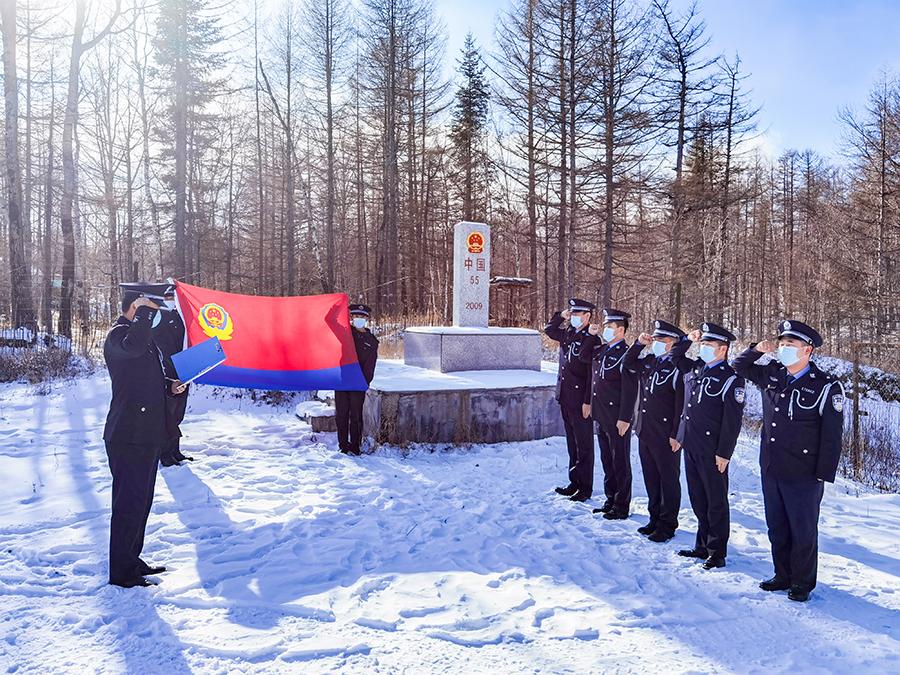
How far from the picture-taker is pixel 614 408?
600 centimetres

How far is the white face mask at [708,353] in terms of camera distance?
4.82 metres

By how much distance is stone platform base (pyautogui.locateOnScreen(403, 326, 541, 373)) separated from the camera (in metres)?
10.7

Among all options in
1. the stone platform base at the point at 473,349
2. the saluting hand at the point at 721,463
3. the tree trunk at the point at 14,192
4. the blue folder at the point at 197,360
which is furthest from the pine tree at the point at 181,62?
the saluting hand at the point at 721,463

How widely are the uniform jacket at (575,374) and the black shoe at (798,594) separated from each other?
2784 mm

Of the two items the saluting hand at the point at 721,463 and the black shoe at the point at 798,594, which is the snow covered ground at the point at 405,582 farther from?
the saluting hand at the point at 721,463

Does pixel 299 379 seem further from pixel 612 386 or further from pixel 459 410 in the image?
pixel 612 386

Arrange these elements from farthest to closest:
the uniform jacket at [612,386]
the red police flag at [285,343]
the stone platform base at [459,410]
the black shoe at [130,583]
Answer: the stone platform base at [459,410] → the red police flag at [285,343] → the uniform jacket at [612,386] → the black shoe at [130,583]

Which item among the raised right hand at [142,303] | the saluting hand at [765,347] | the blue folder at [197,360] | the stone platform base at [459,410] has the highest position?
the raised right hand at [142,303]

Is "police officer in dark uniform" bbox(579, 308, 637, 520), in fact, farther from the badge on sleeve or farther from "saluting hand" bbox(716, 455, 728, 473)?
the badge on sleeve

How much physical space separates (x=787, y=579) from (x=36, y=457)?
27.4ft

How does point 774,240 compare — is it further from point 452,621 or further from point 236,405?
point 452,621

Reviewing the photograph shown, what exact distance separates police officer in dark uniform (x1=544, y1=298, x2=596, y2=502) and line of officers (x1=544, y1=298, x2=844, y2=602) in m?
0.01

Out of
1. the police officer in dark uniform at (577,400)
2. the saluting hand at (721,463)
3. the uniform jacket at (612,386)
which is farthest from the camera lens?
the police officer in dark uniform at (577,400)

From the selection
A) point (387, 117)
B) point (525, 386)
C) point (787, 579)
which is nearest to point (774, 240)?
point (387, 117)
